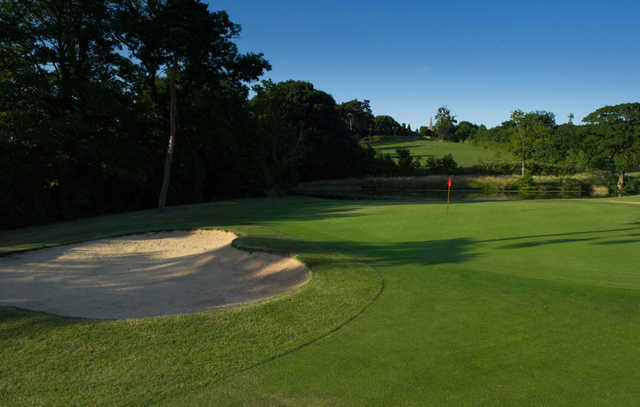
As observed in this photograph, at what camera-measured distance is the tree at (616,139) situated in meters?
37.3

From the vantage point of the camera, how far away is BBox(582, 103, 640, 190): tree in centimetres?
3728

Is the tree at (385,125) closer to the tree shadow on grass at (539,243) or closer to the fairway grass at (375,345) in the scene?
the tree shadow on grass at (539,243)

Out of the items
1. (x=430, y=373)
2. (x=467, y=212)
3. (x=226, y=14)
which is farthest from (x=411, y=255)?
(x=226, y=14)

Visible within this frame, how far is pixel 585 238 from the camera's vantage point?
840cm

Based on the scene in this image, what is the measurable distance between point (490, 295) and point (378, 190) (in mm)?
35964

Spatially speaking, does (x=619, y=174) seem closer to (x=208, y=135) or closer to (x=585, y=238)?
(x=585, y=238)

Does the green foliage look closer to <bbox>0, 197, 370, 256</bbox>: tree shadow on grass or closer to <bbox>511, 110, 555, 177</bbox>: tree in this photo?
<bbox>511, 110, 555, 177</bbox>: tree

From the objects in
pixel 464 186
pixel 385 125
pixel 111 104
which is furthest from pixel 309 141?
pixel 385 125

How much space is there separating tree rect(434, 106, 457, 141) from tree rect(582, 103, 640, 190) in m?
49.4

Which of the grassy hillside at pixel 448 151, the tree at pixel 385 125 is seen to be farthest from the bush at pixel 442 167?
Answer: the tree at pixel 385 125

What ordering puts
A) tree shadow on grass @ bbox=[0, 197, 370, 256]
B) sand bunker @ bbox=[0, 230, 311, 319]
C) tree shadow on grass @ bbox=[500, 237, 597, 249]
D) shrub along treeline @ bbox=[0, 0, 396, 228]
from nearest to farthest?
sand bunker @ bbox=[0, 230, 311, 319] → tree shadow on grass @ bbox=[500, 237, 597, 249] → tree shadow on grass @ bbox=[0, 197, 370, 256] → shrub along treeline @ bbox=[0, 0, 396, 228]

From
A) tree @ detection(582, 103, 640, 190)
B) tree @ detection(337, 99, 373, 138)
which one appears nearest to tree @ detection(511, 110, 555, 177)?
tree @ detection(582, 103, 640, 190)

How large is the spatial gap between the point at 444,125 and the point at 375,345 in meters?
101

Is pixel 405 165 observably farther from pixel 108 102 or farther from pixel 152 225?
pixel 152 225
